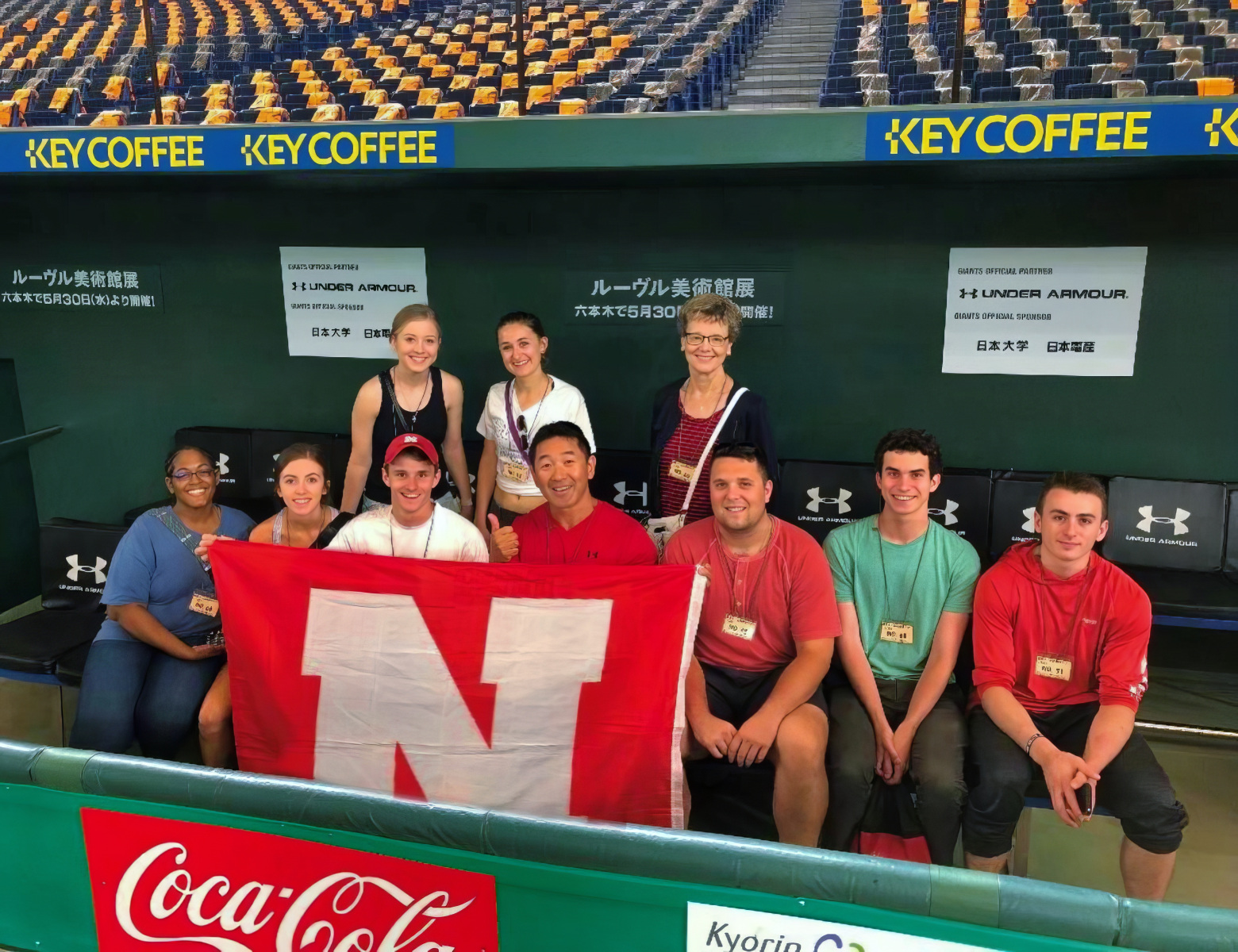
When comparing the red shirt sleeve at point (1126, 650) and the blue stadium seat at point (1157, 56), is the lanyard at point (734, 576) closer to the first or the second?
the red shirt sleeve at point (1126, 650)

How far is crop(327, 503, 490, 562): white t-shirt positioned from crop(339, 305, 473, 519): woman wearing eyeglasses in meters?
0.55

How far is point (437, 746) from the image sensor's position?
283 cm

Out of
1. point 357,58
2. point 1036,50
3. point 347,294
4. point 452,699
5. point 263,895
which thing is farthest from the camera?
point 347,294

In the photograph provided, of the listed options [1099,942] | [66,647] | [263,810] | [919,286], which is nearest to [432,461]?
[263,810]

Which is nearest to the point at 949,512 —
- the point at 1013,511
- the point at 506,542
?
the point at 1013,511

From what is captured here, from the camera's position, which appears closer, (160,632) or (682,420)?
(160,632)

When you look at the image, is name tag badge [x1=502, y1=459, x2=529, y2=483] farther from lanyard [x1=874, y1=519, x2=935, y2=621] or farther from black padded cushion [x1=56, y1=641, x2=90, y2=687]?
black padded cushion [x1=56, y1=641, x2=90, y2=687]

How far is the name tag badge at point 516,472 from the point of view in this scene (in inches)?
148

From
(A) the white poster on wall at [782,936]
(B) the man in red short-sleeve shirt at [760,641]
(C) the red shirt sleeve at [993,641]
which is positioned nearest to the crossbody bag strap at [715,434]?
(B) the man in red short-sleeve shirt at [760,641]

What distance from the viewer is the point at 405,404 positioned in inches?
150

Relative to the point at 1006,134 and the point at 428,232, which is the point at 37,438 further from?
the point at 1006,134

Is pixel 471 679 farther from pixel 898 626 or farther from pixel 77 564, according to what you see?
pixel 77 564

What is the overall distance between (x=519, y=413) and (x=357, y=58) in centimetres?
236

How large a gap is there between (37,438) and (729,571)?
489cm
